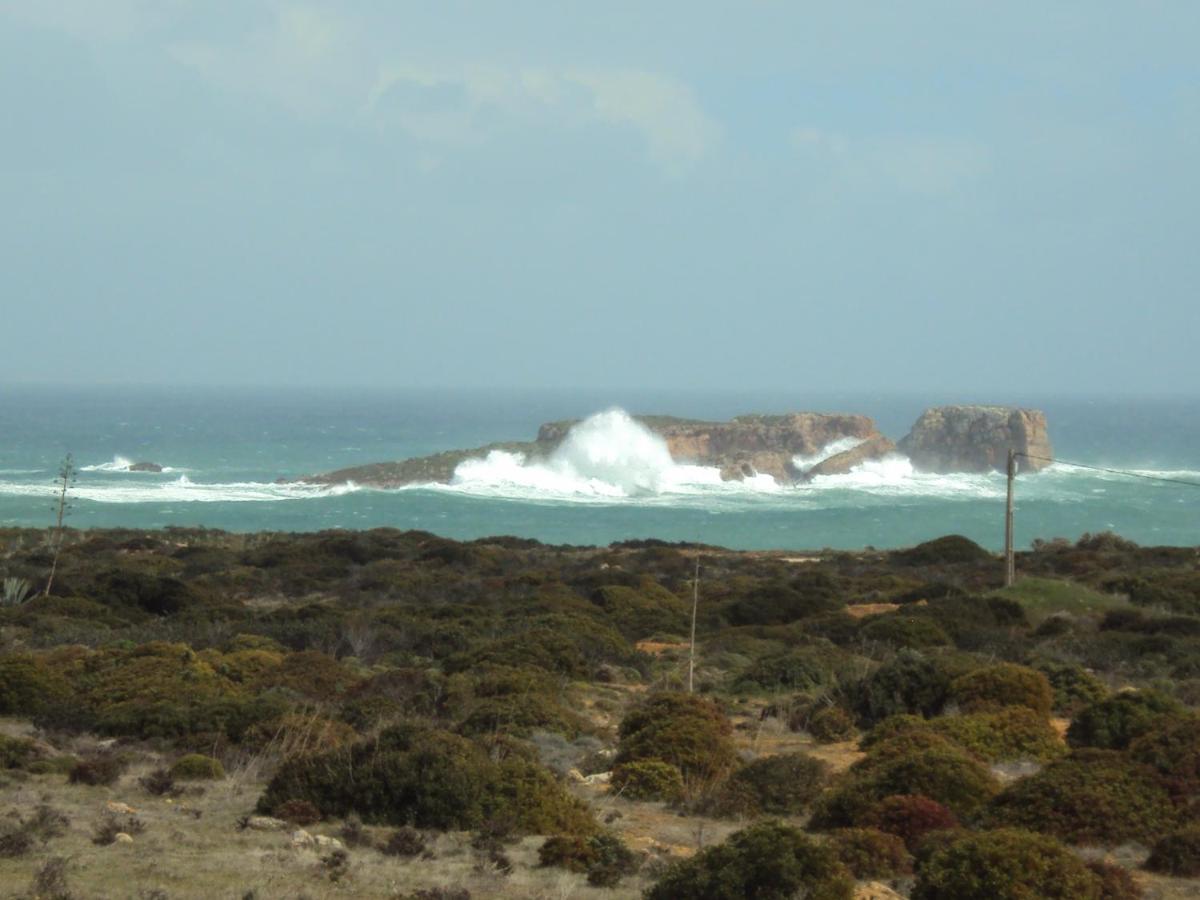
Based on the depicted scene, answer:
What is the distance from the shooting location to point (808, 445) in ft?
291

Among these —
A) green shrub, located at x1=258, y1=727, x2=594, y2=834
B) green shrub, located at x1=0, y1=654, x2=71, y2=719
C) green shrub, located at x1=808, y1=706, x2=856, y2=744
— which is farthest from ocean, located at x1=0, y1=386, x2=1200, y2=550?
green shrub, located at x1=258, y1=727, x2=594, y2=834

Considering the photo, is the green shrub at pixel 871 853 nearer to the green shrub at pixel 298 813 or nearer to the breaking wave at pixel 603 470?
the green shrub at pixel 298 813

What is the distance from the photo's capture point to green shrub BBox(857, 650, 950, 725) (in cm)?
1399

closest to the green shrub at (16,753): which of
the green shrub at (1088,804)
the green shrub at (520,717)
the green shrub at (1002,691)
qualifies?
the green shrub at (520,717)

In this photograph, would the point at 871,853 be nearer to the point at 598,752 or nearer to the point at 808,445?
the point at 598,752

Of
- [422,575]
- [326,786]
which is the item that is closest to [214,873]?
[326,786]

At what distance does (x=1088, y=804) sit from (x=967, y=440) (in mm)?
86194

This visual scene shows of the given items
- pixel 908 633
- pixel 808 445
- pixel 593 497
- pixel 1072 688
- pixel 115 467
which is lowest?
pixel 593 497

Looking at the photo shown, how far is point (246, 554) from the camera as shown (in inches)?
1500

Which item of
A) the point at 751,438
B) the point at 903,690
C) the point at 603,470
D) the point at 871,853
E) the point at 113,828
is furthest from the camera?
the point at 751,438

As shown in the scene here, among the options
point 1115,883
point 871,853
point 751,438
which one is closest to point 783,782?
point 871,853

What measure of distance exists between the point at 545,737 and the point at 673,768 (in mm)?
1889

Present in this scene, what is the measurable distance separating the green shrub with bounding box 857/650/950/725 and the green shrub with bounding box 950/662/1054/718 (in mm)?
257

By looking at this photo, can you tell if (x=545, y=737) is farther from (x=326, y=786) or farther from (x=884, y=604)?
(x=884, y=604)
